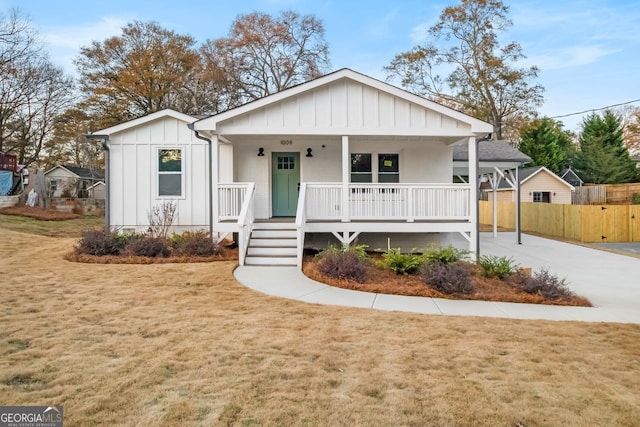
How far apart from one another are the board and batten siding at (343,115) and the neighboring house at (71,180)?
2432 cm

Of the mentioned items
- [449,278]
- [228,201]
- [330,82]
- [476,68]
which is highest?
[476,68]

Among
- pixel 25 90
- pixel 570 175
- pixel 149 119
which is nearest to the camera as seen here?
pixel 149 119

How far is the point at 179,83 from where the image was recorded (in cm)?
2923

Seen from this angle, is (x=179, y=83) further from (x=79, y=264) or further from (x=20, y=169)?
(x=79, y=264)

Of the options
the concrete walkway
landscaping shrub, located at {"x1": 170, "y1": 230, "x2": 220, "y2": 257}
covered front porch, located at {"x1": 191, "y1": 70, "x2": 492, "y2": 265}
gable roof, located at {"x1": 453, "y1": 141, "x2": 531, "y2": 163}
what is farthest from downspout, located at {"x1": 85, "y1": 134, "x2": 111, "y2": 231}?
gable roof, located at {"x1": 453, "y1": 141, "x2": 531, "y2": 163}

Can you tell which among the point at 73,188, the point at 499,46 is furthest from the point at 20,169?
the point at 499,46

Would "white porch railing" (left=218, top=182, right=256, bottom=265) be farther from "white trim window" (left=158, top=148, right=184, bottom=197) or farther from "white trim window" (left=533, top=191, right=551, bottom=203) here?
"white trim window" (left=533, top=191, right=551, bottom=203)

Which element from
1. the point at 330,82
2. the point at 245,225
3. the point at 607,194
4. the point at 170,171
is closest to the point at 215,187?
the point at 245,225

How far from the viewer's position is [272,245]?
32.1 ft

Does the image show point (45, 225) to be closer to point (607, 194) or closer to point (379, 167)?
point (379, 167)

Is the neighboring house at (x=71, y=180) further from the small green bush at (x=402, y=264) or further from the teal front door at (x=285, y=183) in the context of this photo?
the small green bush at (x=402, y=264)

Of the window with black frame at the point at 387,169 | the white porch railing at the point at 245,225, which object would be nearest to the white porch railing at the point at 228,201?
the white porch railing at the point at 245,225

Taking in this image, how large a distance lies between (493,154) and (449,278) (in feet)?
31.0

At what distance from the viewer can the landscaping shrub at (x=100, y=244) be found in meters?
9.83
